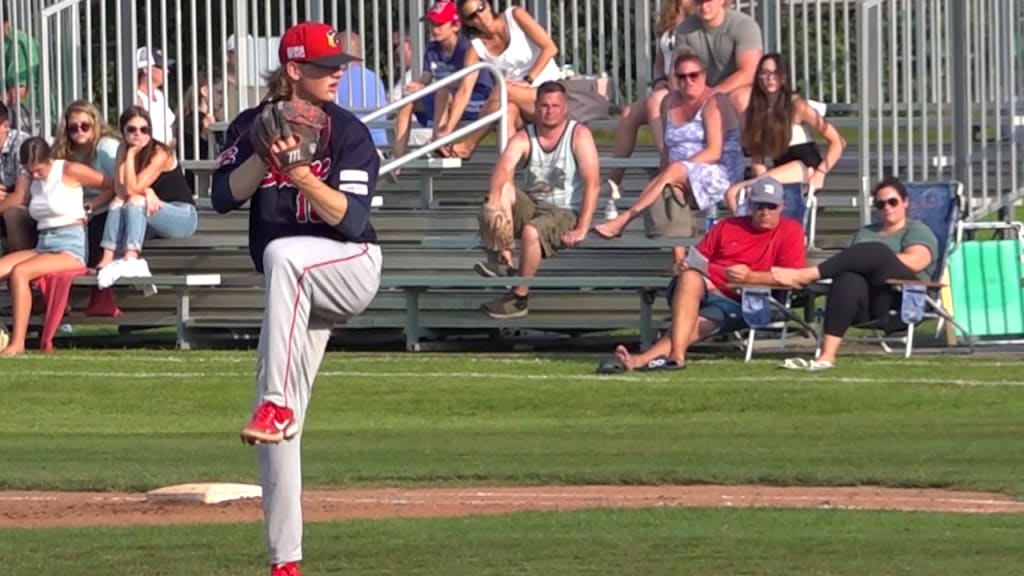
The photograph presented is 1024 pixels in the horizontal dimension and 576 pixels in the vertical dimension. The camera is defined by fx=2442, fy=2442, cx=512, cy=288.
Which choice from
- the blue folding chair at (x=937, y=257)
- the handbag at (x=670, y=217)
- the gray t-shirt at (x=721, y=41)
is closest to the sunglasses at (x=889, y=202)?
the blue folding chair at (x=937, y=257)

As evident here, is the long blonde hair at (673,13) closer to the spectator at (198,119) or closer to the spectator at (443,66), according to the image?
the spectator at (443,66)

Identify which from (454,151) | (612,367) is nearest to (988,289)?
(612,367)

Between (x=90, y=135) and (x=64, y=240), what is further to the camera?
(x=90, y=135)

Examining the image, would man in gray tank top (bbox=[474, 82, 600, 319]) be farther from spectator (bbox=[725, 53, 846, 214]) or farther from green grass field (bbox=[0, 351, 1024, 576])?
spectator (bbox=[725, 53, 846, 214])

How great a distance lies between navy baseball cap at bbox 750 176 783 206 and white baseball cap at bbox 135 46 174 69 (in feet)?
21.2

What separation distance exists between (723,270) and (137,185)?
501cm

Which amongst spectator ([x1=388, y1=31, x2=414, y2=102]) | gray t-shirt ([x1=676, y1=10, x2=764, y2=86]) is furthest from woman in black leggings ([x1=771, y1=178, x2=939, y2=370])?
spectator ([x1=388, y1=31, x2=414, y2=102])

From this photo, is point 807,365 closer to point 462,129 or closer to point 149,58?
point 462,129

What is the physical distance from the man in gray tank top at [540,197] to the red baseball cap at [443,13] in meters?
2.16

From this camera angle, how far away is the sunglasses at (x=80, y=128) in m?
18.7

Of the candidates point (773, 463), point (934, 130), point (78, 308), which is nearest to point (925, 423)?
point (773, 463)

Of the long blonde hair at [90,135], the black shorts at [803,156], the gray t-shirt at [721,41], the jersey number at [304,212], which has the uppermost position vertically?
the gray t-shirt at [721,41]

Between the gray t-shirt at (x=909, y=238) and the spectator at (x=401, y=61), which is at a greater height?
the spectator at (x=401, y=61)

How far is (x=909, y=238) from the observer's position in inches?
626
